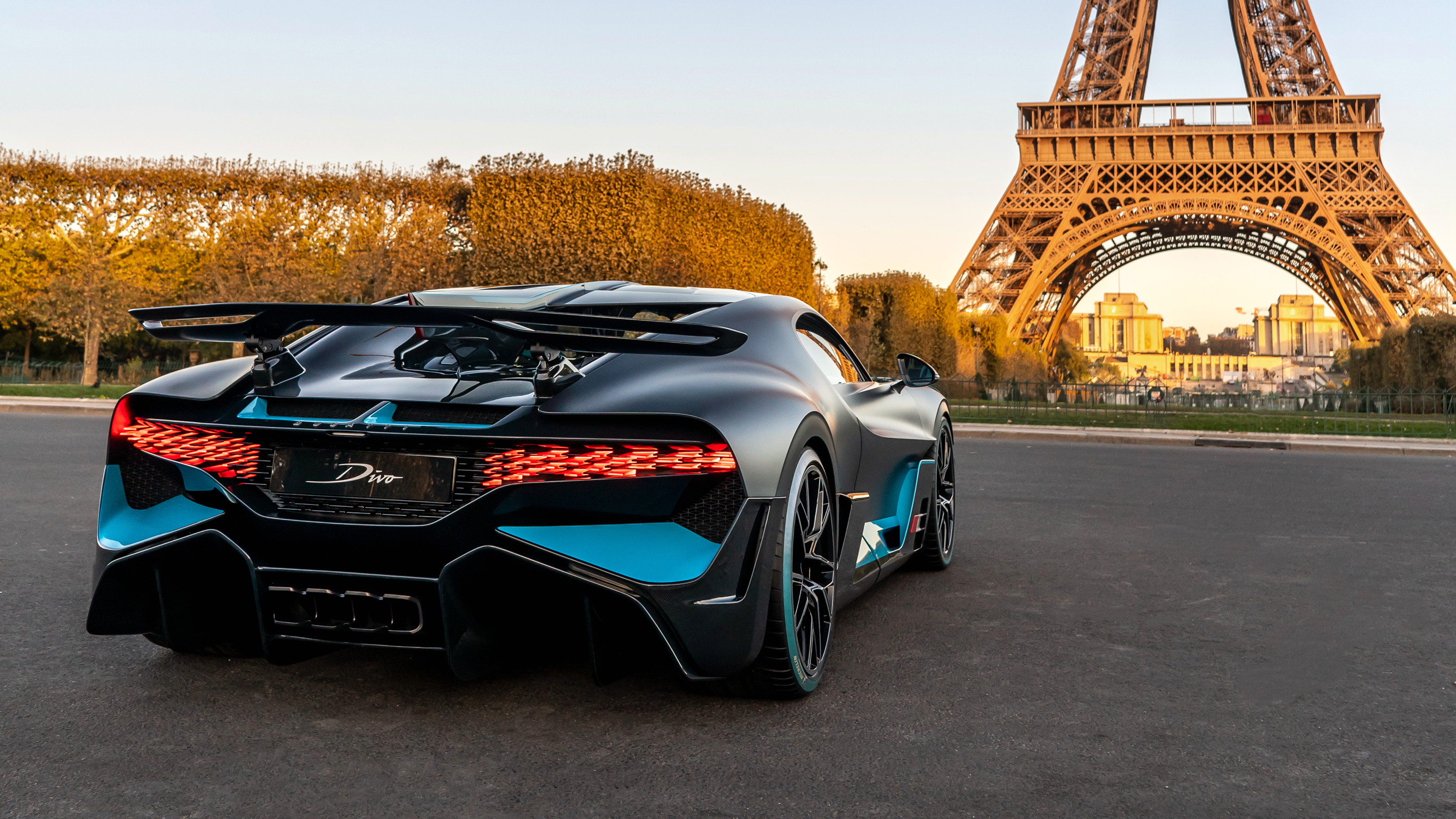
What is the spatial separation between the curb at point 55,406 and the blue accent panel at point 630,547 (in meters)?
18.6

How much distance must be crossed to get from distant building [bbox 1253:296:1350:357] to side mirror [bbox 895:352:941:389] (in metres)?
183

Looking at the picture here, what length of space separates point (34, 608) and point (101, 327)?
99.2ft

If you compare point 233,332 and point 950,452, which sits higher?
point 233,332

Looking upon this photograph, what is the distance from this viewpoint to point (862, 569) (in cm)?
382

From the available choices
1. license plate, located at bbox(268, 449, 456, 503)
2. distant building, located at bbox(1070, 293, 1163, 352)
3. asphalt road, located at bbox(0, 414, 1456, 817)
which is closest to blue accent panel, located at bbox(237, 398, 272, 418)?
license plate, located at bbox(268, 449, 456, 503)

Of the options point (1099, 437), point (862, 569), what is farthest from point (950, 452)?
point (1099, 437)

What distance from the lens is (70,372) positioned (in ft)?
104

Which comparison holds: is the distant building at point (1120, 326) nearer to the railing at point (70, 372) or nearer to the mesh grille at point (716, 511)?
the railing at point (70, 372)

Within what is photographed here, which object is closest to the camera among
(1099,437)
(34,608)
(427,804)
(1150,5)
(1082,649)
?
(427,804)

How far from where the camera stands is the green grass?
25125 mm

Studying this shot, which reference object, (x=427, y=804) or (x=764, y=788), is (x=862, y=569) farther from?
(x=427, y=804)

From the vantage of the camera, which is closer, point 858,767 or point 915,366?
point 858,767

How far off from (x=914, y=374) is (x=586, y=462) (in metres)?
2.43

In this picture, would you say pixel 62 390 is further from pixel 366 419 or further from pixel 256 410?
pixel 366 419
